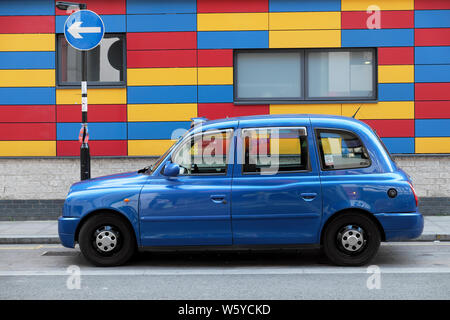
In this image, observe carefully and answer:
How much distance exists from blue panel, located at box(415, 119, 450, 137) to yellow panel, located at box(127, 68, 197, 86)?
462cm

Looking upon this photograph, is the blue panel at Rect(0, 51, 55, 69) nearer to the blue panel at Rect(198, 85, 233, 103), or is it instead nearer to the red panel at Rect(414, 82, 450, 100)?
the blue panel at Rect(198, 85, 233, 103)

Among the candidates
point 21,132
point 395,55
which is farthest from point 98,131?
point 395,55

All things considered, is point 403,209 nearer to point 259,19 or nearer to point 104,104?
point 259,19

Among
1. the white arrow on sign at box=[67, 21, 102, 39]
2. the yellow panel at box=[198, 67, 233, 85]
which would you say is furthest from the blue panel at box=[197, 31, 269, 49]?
the white arrow on sign at box=[67, 21, 102, 39]

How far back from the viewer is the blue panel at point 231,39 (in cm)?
1220

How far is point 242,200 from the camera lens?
7.05 m

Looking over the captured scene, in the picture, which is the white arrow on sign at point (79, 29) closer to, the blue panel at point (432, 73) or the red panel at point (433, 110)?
the blue panel at point (432, 73)

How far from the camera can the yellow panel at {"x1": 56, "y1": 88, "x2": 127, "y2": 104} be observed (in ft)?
40.1

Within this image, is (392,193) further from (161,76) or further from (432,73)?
(161,76)

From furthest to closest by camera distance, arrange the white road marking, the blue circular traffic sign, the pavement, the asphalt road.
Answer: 1. the blue circular traffic sign
2. the pavement
3. the white road marking
4. the asphalt road

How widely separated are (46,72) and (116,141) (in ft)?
6.63
